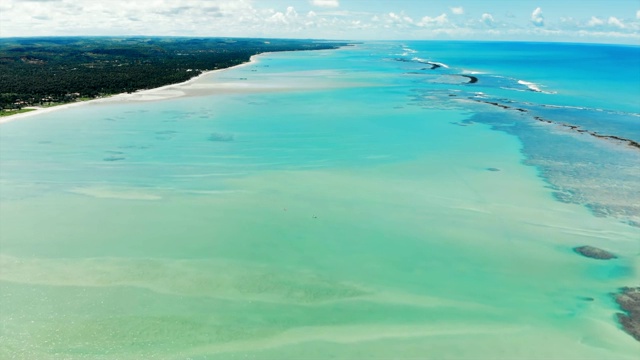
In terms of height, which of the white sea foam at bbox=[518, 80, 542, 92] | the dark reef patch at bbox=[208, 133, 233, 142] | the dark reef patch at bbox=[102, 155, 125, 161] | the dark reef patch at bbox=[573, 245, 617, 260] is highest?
the white sea foam at bbox=[518, 80, 542, 92]

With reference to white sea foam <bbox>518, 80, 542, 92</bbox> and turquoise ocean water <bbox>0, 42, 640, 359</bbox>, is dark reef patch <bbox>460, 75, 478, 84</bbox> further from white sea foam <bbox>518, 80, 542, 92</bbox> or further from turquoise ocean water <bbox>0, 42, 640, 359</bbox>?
turquoise ocean water <bbox>0, 42, 640, 359</bbox>

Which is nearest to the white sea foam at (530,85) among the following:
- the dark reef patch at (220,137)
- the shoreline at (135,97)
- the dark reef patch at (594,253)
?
the shoreline at (135,97)

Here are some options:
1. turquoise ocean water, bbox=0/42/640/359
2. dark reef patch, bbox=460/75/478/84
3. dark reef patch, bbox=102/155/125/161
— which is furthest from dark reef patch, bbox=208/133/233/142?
dark reef patch, bbox=460/75/478/84

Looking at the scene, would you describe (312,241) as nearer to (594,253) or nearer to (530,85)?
(594,253)

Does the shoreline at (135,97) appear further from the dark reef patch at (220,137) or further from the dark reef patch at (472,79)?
the dark reef patch at (472,79)

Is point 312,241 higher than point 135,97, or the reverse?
point 135,97

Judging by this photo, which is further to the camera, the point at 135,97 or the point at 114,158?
the point at 135,97

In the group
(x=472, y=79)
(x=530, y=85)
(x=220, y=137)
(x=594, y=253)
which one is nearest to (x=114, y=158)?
(x=220, y=137)

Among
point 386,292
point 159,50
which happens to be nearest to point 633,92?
point 386,292

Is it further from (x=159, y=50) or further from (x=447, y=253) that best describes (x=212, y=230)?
(x=159, y=50)
